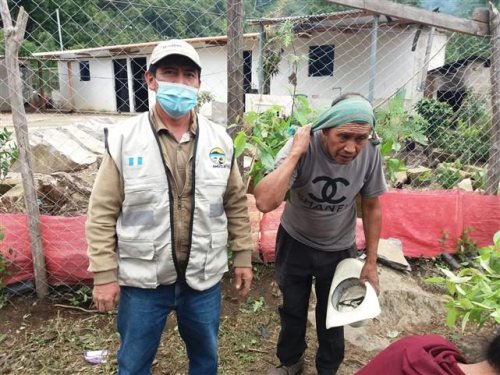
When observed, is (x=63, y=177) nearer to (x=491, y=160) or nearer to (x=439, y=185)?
(x=491, y=160)

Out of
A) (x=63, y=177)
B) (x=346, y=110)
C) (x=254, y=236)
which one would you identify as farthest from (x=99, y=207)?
(x=63, y=177)

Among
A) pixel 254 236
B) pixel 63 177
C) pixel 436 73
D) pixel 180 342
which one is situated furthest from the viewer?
pixel 436 73

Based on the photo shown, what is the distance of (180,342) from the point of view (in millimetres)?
2672

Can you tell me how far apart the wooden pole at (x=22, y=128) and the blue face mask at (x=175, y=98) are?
53.4 inches

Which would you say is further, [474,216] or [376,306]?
[474,216]

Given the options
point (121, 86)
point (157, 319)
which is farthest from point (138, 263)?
point (121, 86)

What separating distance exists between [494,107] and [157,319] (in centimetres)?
340

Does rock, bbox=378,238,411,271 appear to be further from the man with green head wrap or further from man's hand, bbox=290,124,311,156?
man's hand, bbox=290,124,311,156

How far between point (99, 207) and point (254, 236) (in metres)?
1.85

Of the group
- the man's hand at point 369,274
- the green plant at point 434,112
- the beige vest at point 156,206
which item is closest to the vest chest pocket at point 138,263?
the beige vest at point 156,206

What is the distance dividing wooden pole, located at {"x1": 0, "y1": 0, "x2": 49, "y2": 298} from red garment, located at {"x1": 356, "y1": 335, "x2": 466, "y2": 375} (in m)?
2.46

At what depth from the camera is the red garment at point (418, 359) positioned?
→ 2.96 ft

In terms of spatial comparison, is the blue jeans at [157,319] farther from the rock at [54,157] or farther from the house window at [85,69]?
the house window at [85,69]

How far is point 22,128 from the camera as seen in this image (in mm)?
2605
